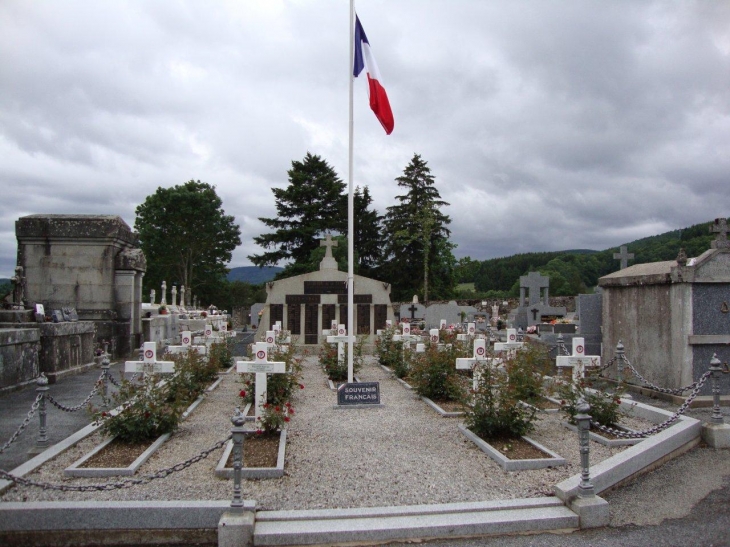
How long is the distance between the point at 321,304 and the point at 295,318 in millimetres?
1047

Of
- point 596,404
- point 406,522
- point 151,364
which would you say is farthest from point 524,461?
point 151,364

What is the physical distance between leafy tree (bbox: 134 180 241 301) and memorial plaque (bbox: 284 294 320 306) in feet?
95.3

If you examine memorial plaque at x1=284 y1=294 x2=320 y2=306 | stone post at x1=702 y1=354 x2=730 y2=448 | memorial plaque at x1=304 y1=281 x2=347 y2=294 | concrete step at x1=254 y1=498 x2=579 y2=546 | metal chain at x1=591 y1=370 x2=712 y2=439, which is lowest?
concrete step at x1=254 y1=498 x2=579 y2=546

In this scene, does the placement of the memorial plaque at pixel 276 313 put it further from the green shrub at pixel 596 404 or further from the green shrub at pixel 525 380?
the green shrub at pixel 596 404

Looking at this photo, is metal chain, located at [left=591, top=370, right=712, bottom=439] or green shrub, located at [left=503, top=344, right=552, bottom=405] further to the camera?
green shrub, located at [left=503, top=344, right=552, bottom=405]

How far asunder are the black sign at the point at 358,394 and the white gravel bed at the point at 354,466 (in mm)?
341

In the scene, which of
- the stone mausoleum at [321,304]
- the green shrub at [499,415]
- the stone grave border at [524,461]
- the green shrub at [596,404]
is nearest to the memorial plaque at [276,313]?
the stone mausoleum at [321,304]

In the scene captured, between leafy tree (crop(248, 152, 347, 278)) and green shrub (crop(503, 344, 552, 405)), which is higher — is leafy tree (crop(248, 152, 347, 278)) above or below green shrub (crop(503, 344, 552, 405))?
above

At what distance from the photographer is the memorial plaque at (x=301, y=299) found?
1972cm

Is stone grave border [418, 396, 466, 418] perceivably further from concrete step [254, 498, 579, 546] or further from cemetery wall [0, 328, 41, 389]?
cemetery wall [0, 328, 41, 389]

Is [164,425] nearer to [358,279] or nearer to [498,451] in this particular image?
[498,451]

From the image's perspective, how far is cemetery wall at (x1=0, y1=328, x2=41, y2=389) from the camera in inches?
398

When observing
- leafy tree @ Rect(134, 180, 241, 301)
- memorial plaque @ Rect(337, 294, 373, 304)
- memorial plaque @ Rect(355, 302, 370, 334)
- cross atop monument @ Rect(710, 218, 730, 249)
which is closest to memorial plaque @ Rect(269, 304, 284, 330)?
memorial plaque @ Rect(337, 294, 373, 304)

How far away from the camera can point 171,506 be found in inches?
190
